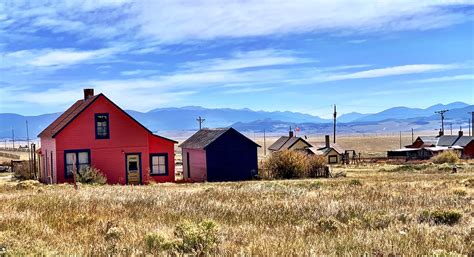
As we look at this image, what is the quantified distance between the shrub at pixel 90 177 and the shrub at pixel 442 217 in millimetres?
24989

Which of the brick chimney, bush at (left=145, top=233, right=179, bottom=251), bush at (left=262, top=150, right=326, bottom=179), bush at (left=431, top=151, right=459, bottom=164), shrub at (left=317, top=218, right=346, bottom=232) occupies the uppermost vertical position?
the brick chimney

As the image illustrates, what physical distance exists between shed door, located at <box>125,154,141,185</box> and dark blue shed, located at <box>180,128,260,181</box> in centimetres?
582

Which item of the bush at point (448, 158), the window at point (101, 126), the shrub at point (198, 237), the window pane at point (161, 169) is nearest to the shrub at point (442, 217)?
the shrub at point (198, 237)

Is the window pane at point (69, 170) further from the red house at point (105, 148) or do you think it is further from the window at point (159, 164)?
the window at point (159, 164)

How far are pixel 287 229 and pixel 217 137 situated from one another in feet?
106

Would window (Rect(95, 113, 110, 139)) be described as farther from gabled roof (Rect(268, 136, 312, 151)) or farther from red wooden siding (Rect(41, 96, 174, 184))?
gabled roof (Rect(268, 136, 312, 151))

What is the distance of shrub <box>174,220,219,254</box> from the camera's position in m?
8.17

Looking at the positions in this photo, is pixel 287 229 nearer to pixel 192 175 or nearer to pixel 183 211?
pixel 183 211

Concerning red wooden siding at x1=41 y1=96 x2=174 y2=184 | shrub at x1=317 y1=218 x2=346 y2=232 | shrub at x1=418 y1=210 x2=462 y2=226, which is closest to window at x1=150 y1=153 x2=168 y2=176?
red wooden siding at x1=41 y1=96 x2=174 y2=184

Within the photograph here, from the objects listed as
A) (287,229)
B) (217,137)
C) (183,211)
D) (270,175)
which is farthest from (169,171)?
(287,229)

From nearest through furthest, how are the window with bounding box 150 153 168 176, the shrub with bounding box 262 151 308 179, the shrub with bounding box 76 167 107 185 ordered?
the shrub with bounding box 76 167 107 185 → the window with bounding box 150 153 168 176 → the shrub with bounding box 262 151 308 179

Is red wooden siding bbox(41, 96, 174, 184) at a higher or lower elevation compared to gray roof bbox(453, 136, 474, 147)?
higher

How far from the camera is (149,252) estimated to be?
26.4ft

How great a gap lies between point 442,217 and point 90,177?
85.6ft
